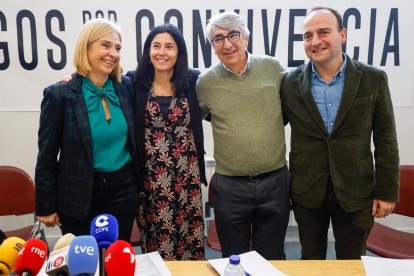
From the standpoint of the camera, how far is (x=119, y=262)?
94 centimetres

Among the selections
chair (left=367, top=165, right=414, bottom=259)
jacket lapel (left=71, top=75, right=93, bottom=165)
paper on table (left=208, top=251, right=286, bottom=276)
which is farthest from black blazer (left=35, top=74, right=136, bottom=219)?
chair (left=367, top=165, right=414, bottom=259)

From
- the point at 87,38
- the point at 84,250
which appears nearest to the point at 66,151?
the point at 87,38

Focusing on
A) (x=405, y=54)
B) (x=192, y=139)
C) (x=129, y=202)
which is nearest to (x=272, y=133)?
(x=192, y=139)

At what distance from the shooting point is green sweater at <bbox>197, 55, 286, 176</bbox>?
2.05 m

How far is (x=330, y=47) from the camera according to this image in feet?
6.30

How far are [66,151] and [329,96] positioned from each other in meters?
1.36

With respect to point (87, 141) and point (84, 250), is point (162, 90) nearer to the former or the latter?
point (87, 141)

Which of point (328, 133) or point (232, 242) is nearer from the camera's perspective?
point (328, 133)

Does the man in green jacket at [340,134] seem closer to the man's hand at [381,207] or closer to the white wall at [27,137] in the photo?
the man's hand at [381,207]

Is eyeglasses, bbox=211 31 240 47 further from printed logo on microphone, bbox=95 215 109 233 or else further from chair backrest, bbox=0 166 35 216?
chair backrest, bbox=0 166 35 216

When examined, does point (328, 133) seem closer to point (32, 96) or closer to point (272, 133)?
point (272, 133)

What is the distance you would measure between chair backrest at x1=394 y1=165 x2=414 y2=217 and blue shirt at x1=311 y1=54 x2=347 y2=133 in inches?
46.5

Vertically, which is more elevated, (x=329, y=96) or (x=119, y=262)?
(x=329, y=96)

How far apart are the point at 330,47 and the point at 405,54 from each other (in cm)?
160
